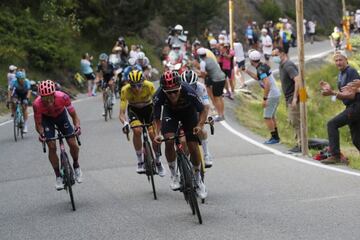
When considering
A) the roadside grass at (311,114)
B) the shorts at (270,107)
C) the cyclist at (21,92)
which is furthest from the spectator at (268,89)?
the cyclist at (21,92)

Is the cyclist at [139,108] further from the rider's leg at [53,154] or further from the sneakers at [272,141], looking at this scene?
the sneakers at [272,141]

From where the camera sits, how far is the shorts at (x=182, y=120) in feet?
30.6

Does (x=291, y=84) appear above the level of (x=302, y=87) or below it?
below

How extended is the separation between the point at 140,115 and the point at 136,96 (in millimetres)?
374

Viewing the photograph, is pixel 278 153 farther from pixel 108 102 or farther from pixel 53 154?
pixel 108 102

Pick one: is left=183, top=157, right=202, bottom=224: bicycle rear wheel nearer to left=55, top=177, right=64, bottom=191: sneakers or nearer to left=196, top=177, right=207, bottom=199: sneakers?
left=196, top=177, right=207, bottom=199: sneakers

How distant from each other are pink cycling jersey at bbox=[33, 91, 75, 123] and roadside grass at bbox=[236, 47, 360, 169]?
5289mm

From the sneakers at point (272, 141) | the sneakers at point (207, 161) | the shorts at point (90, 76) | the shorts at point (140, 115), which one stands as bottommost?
the shorts at point (90, 76)

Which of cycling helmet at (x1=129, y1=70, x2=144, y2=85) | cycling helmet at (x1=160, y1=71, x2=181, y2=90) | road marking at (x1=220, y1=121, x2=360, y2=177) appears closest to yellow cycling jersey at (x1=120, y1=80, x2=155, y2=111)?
cycling helmet at (x1=129, y1=70, x2=144, y2=85)

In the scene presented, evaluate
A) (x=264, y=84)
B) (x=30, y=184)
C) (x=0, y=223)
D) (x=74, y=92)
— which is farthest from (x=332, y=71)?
(x=0, y=223)

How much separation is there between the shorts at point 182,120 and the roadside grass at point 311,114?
4448 mm

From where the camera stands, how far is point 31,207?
10609 mm

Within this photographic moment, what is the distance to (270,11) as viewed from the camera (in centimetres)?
6103

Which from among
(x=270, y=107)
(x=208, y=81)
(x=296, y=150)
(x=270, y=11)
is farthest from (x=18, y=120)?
(x=270, y=11)
